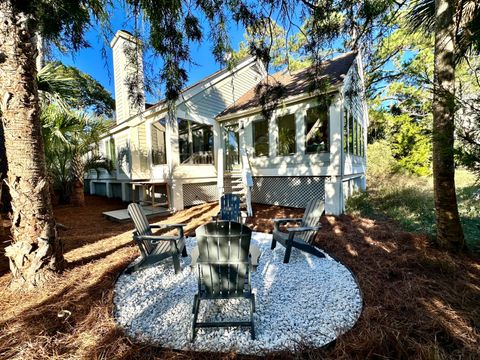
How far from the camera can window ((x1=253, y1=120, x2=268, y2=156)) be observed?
29.6 ft

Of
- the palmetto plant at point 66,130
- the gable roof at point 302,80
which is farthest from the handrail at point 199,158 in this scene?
the palmetto plant at point 66,130

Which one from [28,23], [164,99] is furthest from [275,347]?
[28,23]

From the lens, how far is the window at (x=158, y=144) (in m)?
9.49

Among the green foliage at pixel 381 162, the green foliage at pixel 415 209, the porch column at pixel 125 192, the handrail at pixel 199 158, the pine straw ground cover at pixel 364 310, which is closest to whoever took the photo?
the pine straw ground cover at pixel 364 310

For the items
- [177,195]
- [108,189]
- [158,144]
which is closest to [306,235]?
[177,195]

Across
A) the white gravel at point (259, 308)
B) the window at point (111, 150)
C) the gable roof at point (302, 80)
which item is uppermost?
the gable roof at point (302, 80)

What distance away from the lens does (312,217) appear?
422cm

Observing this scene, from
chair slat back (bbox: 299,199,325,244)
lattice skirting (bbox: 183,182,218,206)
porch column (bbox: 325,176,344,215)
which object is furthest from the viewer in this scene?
lattice skirting (bbox: 183,182,218,206)

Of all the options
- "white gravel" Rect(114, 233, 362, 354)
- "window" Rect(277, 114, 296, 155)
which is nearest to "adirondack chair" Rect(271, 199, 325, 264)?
"white gravel" Rect(114, 233, 362, 354)

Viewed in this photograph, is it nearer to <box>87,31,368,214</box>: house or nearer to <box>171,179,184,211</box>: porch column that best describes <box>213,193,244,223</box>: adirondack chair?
<box>87,31,368,214</box>: house

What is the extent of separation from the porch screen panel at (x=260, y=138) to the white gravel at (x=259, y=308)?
19.6 feet

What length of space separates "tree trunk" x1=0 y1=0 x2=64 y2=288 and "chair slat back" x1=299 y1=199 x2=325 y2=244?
4098 millimetres

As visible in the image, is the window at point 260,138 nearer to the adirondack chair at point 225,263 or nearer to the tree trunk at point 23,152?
the adirondack chair at point 225,263

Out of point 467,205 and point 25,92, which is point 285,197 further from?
point 25,92
